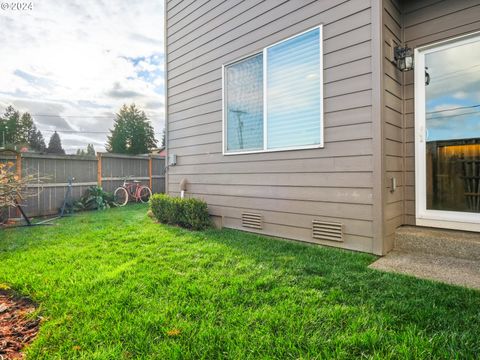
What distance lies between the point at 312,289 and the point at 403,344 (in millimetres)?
709

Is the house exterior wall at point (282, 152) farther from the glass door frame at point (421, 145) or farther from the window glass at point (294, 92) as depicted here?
the glass door frame at point (421, 145)

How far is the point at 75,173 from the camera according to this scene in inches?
279

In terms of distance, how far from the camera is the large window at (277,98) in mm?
3209

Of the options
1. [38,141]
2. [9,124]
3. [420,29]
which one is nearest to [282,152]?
[420,29]

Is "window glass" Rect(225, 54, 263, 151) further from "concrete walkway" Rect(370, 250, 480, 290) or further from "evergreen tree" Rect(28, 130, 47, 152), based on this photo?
"evergreen tree" Rect(28, 130, 47, 152)

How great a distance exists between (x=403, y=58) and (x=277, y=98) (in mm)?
1457

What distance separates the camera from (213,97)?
454 cm

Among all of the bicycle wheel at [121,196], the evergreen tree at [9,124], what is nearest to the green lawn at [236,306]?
the bicycle wheel at [121,196]

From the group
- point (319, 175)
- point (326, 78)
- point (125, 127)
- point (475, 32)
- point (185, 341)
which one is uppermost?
point (125, 127)

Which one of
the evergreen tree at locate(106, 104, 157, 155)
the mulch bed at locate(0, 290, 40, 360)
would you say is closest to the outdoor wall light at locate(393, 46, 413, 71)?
the mulch bed at locate(0, 290, 40, 360)

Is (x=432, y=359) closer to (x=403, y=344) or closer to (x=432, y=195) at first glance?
(x=403, y=344)

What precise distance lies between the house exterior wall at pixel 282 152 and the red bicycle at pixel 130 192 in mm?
3462

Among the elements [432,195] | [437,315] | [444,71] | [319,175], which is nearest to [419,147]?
[432,195]
